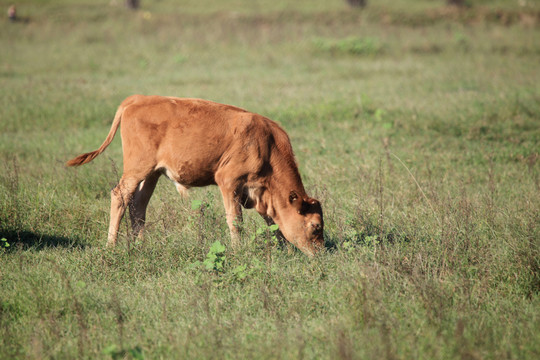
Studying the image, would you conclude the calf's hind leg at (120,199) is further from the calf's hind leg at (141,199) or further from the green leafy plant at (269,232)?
the green leafy plant at (269,232)

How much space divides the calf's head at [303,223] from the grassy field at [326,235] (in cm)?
15

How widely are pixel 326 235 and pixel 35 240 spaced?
3.05 metres

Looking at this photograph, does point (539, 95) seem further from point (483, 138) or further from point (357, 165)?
point (357, 165)

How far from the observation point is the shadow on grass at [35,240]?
521 cm

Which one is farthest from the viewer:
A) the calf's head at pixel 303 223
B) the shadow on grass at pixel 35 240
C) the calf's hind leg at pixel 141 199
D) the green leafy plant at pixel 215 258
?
the calf's hind leg at pixel 141 199

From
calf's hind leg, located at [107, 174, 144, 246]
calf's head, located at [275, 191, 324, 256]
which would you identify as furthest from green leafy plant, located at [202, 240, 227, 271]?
calf's hind leg, located at [107, 174, 144, 246]

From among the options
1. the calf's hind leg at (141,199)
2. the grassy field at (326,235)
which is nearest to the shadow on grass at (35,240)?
the grassy field at (326,235)

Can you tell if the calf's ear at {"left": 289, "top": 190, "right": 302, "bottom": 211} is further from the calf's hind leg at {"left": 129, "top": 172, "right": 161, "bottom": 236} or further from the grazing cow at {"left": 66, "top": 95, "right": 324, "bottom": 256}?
the calf's hind leg at {"left": 129, "top": 172, "right": 161, "bottom": 236}

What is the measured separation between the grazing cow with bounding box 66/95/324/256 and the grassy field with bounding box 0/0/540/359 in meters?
0.24

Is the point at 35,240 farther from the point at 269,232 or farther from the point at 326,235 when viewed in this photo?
the point at 326,235

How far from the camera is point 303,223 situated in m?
4.95

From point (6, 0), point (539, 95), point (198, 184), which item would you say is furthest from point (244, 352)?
point (6, 0)

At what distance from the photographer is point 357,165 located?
7480mm

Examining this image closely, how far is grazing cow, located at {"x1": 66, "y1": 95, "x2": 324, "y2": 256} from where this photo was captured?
5.05 metres
